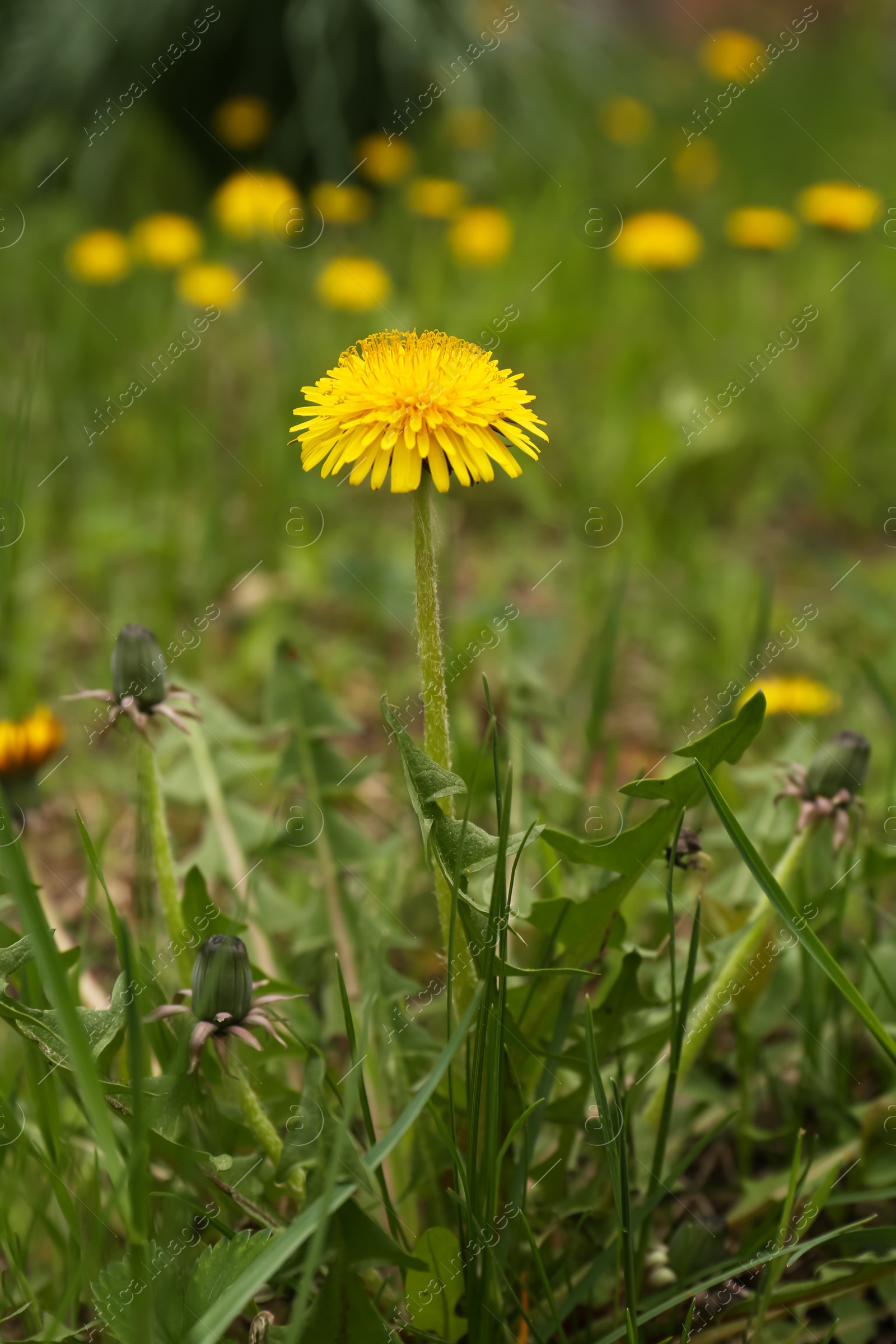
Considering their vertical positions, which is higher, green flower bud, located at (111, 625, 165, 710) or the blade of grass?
green flower bud, located at (111, 625, 165, 710)

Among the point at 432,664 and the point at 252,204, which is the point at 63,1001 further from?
the point at 252,204

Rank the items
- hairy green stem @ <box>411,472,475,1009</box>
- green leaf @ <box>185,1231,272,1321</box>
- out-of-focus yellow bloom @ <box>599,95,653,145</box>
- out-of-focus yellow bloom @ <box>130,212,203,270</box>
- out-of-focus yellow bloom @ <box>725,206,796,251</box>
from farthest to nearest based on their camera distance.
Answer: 1. out-of-focus yellow bloom @ <box>599,95,653,145</box>
2. out-of-focus yellow bloom @ <box>725,206,796,251</box>
3. out-of-focus yellow bloom @ <box>130,212,203,270</box>
4. hairy green stem @ <box>411,472,475,1009</box>
5. green leaf @ <box>185,1231,272,1321</box>

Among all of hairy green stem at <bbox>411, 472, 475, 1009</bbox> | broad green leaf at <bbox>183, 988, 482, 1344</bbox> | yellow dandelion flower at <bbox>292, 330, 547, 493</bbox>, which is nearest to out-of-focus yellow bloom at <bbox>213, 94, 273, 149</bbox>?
yellow dandelion flower at <bbox>292, 330, 547, 493</bbox>

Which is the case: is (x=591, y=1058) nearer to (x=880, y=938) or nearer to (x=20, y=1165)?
Result: (x=20, y=1165)

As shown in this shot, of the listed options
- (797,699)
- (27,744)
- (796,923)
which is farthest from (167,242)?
(796,923)

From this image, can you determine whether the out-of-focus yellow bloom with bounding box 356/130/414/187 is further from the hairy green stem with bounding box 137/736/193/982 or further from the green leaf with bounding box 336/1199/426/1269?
the green leaf with bounding box 336/1199/426/1269
